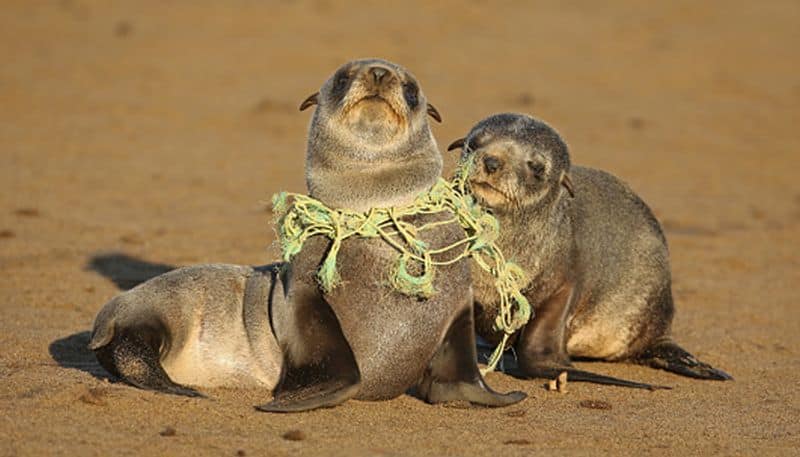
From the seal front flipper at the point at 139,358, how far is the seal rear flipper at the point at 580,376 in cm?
184

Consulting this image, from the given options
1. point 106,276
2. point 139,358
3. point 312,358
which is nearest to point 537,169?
point 312,358

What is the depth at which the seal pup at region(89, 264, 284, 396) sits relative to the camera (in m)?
5.84

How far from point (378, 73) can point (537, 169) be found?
60.2 inches

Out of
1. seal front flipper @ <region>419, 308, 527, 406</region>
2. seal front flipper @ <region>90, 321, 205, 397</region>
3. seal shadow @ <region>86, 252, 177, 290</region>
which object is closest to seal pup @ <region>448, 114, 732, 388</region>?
seal front flipper @ <region>419, 308, 527, 406</region>

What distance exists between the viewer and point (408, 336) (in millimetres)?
5621

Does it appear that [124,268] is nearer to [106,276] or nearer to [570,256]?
[106,276]

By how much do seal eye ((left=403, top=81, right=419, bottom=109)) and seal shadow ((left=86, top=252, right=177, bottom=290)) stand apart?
10.5ft

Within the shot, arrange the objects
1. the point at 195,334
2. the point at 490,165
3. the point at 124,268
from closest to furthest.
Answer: the point at 195,334
the point at 490,165
the point at 124,268

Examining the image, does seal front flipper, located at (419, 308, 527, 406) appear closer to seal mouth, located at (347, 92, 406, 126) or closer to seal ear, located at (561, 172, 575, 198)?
seal mouth, located at (347, 92, 406, 126)

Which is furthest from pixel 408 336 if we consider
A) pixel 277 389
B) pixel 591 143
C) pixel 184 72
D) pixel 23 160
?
pixel 184 72

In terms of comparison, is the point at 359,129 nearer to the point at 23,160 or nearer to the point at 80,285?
the point at 80,285

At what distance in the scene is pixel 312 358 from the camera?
5508 mm

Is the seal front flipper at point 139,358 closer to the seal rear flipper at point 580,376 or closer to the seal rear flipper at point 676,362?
the seal rear flipper at point 580,376

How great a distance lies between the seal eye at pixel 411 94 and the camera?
5695 mm
